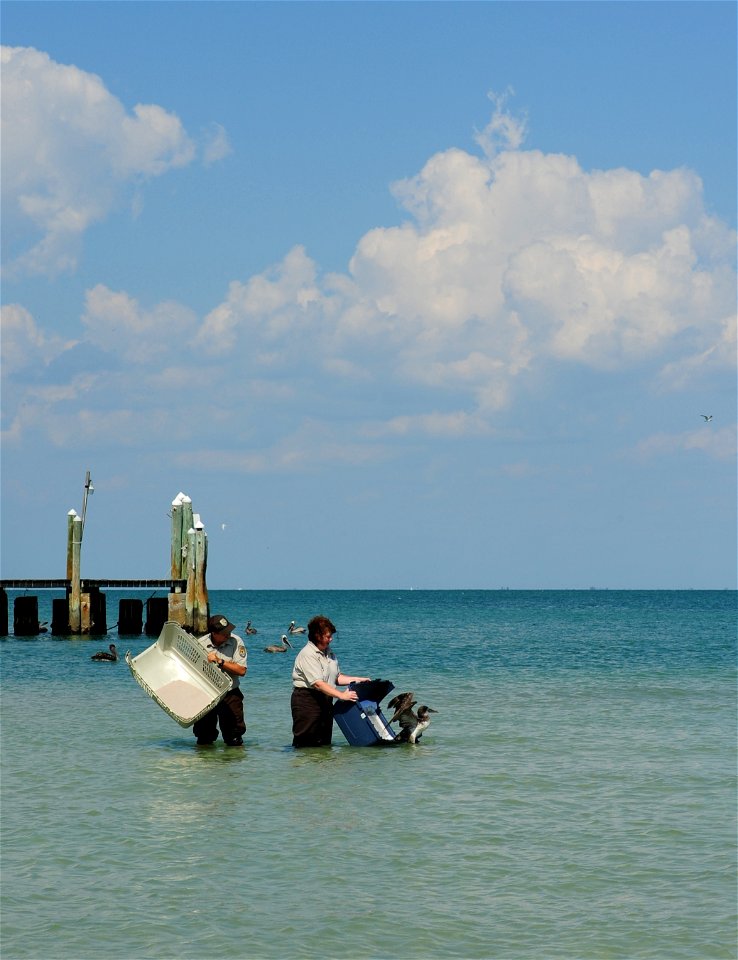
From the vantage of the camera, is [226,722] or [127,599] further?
[127,599]

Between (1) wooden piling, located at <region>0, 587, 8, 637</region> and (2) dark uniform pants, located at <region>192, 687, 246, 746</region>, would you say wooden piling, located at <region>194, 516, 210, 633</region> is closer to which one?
(1) wooden piling, located at <region>0, 587, 8, 637</region>

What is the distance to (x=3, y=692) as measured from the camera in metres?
24.0

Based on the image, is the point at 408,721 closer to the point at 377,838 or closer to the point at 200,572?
the point at 377,838

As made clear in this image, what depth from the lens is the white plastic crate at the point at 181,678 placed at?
14414mm

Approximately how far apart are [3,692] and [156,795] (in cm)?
1303

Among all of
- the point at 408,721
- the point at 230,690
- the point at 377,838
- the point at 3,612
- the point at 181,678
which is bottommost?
the point at 377,838

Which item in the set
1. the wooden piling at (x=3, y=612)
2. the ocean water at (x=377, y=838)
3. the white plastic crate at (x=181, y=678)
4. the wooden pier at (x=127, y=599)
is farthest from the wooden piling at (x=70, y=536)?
the white plastic crate at (x=181, y=678)

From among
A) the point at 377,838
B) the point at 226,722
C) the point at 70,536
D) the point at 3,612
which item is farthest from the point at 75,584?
the point at 377,838

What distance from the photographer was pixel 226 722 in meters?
14.9

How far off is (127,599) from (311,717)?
29.7m

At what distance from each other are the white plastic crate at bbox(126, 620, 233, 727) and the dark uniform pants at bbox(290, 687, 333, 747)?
Result: 0.85 m

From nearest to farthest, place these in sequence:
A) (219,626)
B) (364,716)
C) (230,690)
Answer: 1. (219,626)
2. (230,690)
3. (364,716)

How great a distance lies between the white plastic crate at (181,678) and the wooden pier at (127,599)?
19785 mm

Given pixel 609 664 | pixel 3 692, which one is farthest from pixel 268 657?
pixel 3 692
